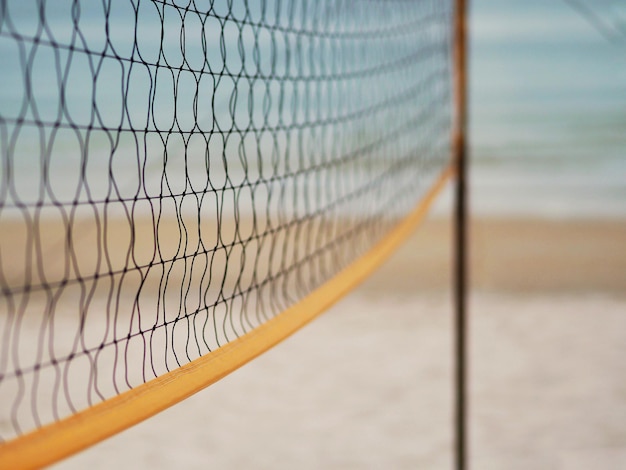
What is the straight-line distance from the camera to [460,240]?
9.68 feet

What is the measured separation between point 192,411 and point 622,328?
289 centimetres

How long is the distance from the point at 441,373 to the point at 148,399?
3331 millimetres

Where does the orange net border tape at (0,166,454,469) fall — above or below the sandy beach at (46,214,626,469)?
above

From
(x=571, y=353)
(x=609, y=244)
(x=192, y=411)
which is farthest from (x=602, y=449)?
(x=609, y=244)

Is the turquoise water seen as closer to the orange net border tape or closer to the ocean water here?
the ocean water

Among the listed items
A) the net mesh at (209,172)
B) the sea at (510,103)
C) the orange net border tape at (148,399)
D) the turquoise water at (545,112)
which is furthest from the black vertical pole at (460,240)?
the turquoise water at (545,112)

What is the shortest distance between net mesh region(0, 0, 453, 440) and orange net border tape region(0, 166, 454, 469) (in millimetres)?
→ 125

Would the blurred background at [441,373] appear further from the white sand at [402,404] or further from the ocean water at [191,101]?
the ocean water at [191,101]

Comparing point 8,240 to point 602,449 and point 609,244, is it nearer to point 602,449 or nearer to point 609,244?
point 609,244

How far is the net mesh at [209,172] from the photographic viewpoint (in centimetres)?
254

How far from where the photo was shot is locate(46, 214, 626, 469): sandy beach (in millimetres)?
3365

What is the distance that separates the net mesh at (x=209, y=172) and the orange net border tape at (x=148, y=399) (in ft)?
0.41

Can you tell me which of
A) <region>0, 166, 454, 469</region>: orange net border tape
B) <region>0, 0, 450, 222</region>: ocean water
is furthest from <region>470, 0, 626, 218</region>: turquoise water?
<region>0, 166, 454, 469</region>: orange net border tape

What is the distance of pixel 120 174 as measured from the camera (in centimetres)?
1129
